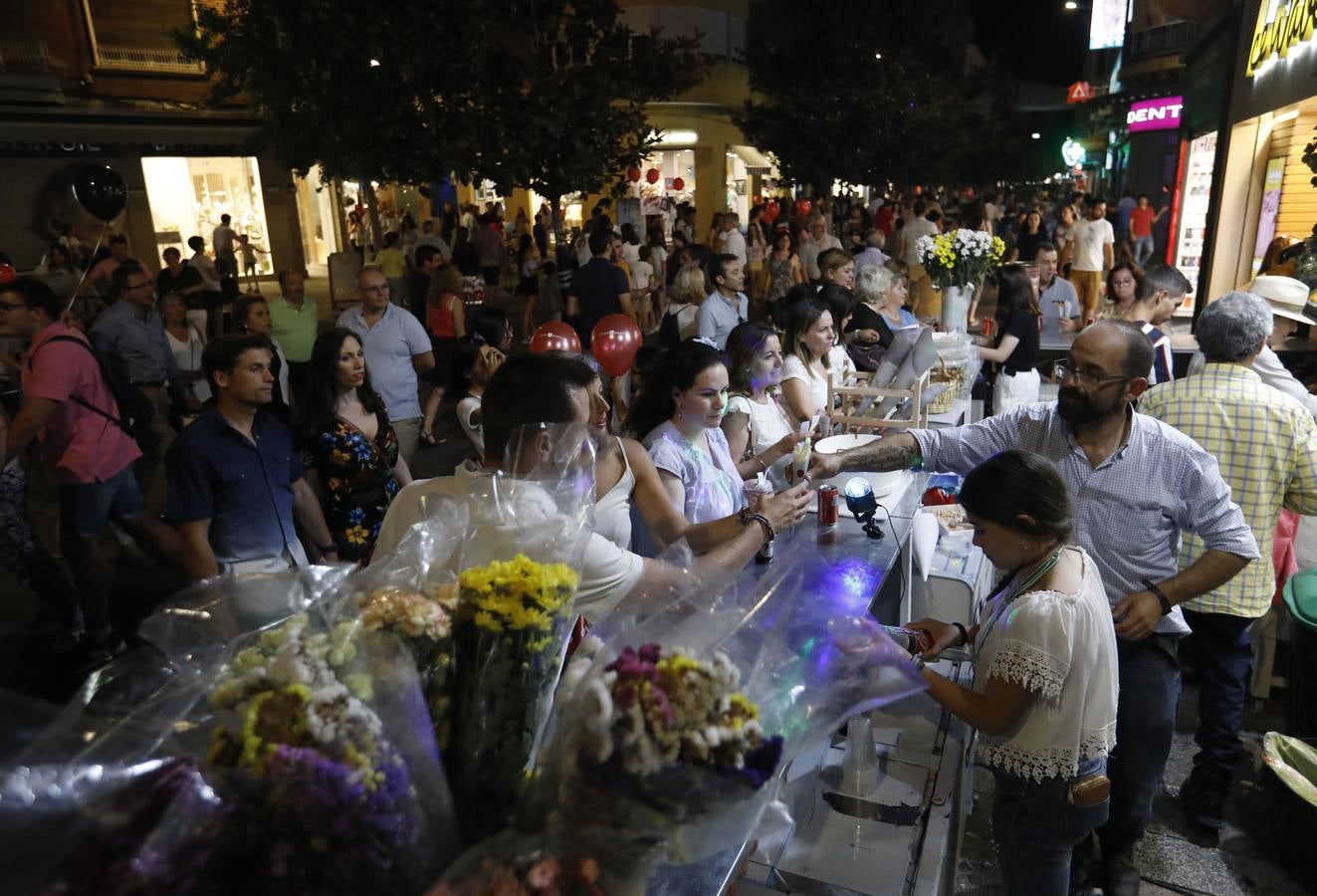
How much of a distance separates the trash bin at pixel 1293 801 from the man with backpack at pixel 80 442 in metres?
4.59

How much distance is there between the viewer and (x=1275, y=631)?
4113mm

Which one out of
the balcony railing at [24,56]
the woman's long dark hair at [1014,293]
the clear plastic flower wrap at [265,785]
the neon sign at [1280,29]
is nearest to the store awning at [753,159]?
the balcony railing at [24,56]

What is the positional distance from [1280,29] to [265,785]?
10379 mm

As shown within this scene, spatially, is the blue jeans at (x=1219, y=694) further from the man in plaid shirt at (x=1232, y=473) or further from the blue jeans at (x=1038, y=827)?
the blue jeans at (x=1038, y=827)

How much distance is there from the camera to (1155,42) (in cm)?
2625

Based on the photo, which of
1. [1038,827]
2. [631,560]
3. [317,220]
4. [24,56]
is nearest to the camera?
[631,560]

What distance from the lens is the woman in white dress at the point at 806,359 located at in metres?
4.91

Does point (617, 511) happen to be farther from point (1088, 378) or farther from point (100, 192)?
point (100, 192)

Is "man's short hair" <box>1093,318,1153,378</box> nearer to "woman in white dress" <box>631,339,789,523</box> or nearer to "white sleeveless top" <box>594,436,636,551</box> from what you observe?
"woman in white dress" <box>631,339,789,523</box>

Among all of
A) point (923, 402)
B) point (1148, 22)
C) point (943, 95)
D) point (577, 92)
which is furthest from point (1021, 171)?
point (923, 402)

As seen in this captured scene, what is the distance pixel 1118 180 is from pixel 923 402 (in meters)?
33.7

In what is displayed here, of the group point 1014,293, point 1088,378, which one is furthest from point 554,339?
point 1014,293

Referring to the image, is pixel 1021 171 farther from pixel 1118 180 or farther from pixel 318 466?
pixel 318 466

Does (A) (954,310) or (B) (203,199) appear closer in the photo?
(A) (954,310)
